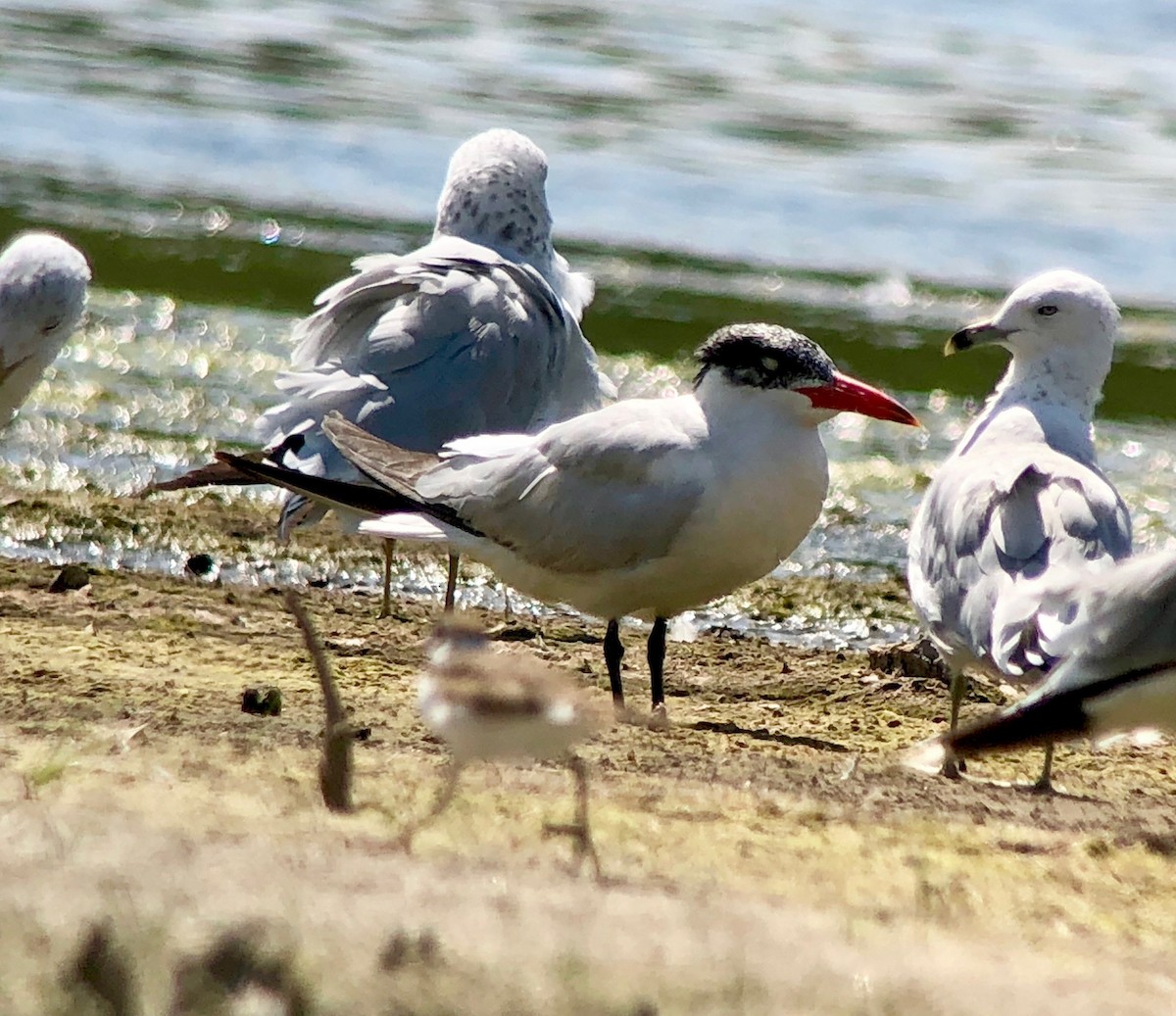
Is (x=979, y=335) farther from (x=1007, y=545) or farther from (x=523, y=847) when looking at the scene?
(x=523, y=847)

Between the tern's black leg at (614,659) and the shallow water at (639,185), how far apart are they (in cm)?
186

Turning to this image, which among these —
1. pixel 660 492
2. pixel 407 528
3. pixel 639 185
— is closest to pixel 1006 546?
pixel 660 492

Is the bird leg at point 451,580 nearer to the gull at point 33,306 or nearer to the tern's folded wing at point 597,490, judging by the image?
the tern's folded wing at point 597,490

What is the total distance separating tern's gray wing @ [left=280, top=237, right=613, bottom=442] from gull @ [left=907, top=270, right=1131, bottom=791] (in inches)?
63.3

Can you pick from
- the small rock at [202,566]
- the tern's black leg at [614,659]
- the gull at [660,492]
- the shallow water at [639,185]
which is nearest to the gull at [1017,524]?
the gull at [660,492]

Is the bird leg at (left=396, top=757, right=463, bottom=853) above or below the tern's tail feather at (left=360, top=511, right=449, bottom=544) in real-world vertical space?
above

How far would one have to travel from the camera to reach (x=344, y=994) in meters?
2.77

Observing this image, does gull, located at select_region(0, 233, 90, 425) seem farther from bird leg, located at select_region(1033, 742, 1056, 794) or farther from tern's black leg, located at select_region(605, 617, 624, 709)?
bird leg, located at select_region(1033, 742, 1056, 794)

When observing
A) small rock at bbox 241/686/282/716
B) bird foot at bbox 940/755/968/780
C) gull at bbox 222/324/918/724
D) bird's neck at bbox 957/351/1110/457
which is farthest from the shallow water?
small rock at bbox 241/686/282/716

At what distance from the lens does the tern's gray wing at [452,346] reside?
305 inches

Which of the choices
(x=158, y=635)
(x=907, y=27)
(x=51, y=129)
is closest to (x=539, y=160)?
(x=158, y=635)

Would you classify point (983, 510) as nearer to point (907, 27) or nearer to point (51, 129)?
point (51, 129)

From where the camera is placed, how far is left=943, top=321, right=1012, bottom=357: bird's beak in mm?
7758

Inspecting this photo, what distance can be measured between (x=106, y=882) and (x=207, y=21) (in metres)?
20.1
